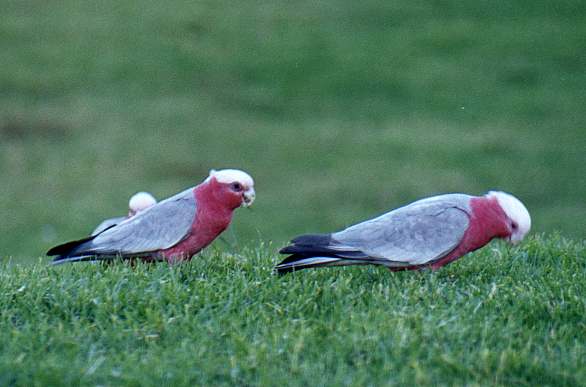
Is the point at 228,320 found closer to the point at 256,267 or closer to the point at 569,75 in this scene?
the point at 256,267

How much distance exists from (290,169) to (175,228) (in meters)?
9.58

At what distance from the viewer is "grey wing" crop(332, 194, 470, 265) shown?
581 centimetres

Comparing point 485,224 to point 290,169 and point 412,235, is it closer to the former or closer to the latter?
point 412,235

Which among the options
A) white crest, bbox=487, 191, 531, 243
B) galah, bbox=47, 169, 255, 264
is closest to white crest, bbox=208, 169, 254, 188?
galah, bbox=47, 169, 255, 264

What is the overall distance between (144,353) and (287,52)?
48.5 ft

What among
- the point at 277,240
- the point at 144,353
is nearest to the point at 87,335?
the point at 144,353

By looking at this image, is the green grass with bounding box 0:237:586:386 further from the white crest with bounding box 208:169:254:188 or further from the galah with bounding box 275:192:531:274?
the white crest with bounding box 208:169:254:188

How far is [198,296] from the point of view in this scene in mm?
5371

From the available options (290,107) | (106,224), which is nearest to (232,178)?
(106,224)

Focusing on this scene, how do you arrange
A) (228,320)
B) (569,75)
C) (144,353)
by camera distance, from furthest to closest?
(569,75)
(228,320)
(144,353)

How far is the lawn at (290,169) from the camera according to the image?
4.71m

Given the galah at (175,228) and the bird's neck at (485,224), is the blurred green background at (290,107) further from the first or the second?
the bird's neck at (485,224)

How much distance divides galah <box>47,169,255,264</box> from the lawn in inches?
7.7

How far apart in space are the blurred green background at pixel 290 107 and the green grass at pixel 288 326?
24.2ft
